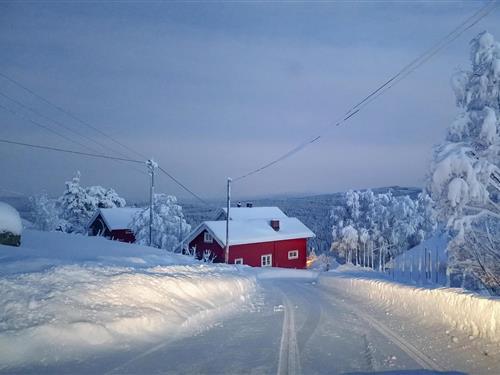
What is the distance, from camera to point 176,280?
1270 centimetres

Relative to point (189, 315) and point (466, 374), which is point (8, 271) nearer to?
point (189, 315)

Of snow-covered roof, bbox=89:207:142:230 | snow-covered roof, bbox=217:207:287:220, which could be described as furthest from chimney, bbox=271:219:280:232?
snow-covered roof, bbox=89:207:142:230

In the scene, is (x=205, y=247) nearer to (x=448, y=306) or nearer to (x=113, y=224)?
(x=113, y=224)

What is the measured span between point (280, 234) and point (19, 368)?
48.4m

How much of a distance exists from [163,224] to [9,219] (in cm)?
4319

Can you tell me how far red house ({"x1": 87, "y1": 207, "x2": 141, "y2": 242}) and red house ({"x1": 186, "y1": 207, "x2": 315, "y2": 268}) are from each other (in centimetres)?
1197

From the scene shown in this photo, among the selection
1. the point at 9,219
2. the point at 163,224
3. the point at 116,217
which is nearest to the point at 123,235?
the point at 116,217

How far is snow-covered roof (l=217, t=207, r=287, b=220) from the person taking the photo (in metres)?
56.2

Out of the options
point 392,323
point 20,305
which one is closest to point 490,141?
point 392,323

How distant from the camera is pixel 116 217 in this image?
60.0m

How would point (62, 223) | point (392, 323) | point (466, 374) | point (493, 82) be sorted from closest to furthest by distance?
point (466, 374), point (392, 323), point (493, 82), point (62, 223)

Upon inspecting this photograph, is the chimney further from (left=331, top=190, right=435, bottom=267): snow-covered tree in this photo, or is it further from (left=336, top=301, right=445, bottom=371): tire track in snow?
(left=336, top=301, right=445, bottom=371): tire track in snow

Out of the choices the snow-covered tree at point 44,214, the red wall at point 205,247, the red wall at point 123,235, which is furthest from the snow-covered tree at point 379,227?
the snow-covered tree at point 44,214

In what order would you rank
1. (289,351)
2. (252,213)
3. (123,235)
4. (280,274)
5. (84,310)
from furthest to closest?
1. (123,235)
2. (252,213)
3. (280,274)
4. (84,310)
5. (289,351)
